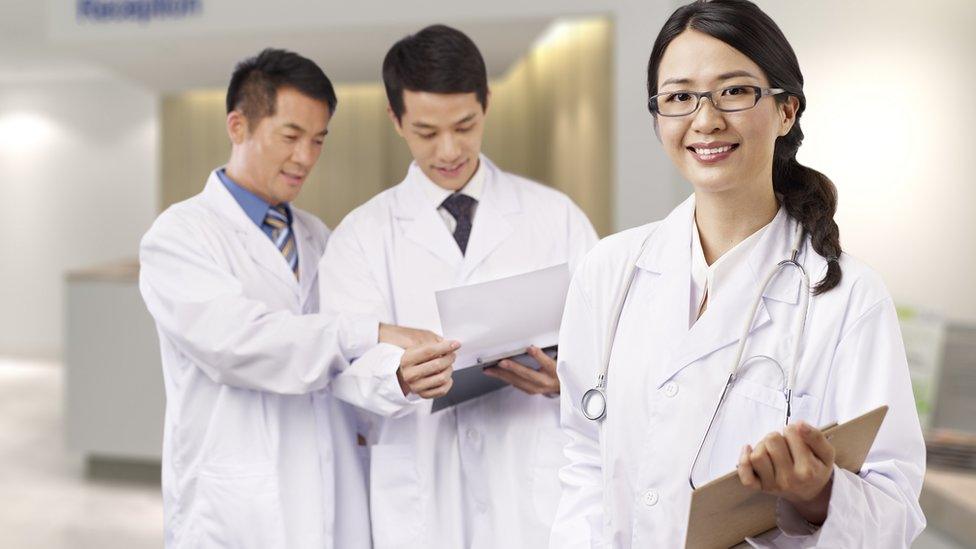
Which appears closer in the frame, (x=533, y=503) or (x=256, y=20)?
(x=533, y=503)

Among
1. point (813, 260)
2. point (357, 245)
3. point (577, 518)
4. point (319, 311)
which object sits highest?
point (813, 260)

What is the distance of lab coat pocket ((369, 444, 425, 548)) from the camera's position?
1910mm

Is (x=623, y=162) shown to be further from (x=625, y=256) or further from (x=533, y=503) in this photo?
(x=625, y=256)

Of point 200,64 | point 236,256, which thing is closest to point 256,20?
point 200,64

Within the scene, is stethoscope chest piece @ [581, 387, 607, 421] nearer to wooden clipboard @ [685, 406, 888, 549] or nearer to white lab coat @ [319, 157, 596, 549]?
wooden clipboard @ [685, 406, 888, 549]

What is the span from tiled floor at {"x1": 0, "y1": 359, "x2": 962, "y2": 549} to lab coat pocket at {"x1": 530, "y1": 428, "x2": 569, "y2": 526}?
3131mm

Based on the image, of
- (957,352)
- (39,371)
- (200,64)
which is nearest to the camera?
(957,352)

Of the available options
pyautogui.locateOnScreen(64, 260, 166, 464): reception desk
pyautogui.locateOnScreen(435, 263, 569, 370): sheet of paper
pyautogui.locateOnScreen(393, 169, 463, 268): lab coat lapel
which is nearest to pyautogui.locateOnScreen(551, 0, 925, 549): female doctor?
pyautogui.locateOnScreen(435, 263, 569, 370): sheet of paper

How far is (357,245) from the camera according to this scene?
6.43ft

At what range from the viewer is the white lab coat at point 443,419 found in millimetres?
1921

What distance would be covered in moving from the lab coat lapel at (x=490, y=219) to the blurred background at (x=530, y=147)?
0.31 metres

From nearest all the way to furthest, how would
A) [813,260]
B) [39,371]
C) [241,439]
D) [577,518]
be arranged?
[813,260], [577,518], [241,439], [39,371]

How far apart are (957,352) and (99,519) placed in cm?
400

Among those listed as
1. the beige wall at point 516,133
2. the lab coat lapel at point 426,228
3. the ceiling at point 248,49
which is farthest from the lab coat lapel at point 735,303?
the ceiling at point 248,49
